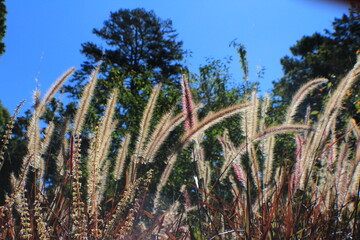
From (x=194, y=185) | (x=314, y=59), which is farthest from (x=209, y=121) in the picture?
(x=314, y=59)

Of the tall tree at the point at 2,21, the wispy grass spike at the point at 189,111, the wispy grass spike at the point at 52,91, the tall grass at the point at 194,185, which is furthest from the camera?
the tall tree at the point at 2,21

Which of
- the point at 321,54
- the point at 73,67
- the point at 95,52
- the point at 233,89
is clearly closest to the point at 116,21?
the point at 95,52

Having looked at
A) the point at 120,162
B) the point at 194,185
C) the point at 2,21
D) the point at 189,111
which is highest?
the point at 2,21

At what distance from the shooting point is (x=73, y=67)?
195 cm

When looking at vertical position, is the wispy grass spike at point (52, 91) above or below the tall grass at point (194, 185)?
above

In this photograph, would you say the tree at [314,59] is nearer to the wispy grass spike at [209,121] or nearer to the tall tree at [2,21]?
the tall tree at [2,21]

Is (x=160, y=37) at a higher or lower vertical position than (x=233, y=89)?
higher

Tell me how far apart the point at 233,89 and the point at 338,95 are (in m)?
8.99

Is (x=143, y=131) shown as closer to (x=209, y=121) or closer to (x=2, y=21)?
(x=209, y=121)

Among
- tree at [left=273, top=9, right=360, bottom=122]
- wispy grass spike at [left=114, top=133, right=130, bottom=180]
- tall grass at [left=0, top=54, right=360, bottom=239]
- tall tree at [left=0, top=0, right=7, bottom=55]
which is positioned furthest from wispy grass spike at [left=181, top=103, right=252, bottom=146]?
tall tree at [left=0, top=0, right=7, bottom=55]

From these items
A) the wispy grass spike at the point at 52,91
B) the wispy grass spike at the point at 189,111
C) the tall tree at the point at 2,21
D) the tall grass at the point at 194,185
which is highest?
the tall tree at the point at 2,21

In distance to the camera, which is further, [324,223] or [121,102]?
[121,102]

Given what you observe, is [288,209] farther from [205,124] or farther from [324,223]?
[205,124]

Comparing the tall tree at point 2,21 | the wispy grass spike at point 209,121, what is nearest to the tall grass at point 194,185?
the wispy grass spike at point 209,121
